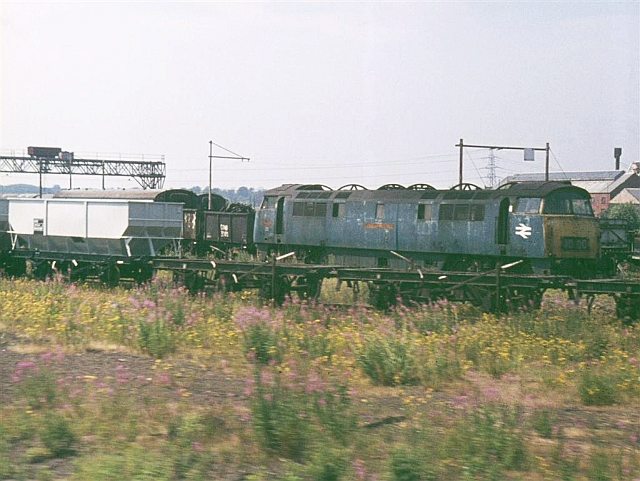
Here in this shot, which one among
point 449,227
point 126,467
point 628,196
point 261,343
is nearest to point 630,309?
point 261,343

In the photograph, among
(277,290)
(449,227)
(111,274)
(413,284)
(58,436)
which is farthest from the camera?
(111,274)

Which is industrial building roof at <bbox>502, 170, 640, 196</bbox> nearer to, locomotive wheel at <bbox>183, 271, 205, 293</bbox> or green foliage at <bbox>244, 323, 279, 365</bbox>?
locomotive wheel at <bbox>183, 271, 205, 293</bbox>

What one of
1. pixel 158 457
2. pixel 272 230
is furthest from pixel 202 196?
pixel 158 457

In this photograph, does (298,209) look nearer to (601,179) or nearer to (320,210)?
(320,210)

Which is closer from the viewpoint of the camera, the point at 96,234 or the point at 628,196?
the point at 96,234

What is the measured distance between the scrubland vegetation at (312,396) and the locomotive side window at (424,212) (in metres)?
7.79

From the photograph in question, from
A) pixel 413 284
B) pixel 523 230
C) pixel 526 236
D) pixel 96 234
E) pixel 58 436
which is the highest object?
pixel 523 230

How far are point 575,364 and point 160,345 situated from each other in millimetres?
6332

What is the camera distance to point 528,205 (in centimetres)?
2328

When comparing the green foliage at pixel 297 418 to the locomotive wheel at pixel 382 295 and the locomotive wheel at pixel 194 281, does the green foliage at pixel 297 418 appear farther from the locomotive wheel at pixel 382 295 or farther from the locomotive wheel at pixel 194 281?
the locomotive wheel at pixel 194 281

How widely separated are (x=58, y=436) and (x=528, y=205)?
17281 millimetres

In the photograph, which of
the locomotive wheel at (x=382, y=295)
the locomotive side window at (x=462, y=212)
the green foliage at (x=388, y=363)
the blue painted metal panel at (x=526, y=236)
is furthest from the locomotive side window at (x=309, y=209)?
the green foliage at (x=388, y=363)

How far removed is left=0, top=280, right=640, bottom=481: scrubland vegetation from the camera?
736 centimetres

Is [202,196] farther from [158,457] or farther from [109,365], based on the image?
[158,457]
